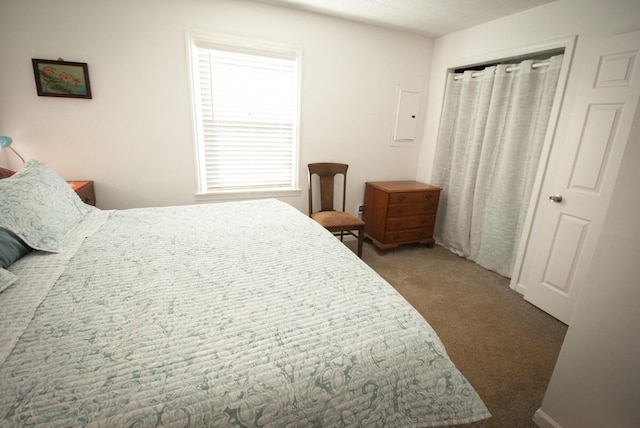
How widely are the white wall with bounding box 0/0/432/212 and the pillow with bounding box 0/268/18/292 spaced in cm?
173

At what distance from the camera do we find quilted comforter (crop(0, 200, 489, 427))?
0.74 meters

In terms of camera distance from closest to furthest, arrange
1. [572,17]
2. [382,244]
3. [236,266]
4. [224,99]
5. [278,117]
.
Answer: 1. [236,266]
2. [572,17]
3. [224,99]
4. [278,117]
5. [382,244]

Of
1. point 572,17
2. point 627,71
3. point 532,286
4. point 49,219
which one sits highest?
point 572,17

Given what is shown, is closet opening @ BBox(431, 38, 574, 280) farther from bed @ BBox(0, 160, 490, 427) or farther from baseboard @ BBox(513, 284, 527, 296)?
bed @ BBox(0, 160, 490, 427)

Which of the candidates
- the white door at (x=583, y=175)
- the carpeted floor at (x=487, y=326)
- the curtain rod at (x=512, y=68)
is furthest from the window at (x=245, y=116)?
the white door at (x=583, y=175)

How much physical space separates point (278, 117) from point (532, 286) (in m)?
2.92

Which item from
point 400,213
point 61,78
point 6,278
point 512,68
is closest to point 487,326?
point 400,213

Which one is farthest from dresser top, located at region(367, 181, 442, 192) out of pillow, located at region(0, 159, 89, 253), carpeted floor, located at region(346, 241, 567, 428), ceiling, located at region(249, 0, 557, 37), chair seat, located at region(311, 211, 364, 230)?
pillow, located at region(0, 159, 89, 253)

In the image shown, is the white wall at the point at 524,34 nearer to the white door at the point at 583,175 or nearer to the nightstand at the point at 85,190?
the white door at the point at 583,175

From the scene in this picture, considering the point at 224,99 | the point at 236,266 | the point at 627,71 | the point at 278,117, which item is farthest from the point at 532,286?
the point at 224,99

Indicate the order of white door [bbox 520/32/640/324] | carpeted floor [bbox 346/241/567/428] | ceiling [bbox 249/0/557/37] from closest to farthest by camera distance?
carpeted floor [bbox 346/241/567/428]
white door [bbox 520/32/640/324]
ceiling [bbox 249/0/557/37]

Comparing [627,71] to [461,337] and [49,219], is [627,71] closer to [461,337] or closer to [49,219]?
[461,337]

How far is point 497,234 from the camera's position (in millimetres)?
2959

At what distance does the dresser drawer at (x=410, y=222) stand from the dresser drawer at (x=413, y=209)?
0.06 metres
